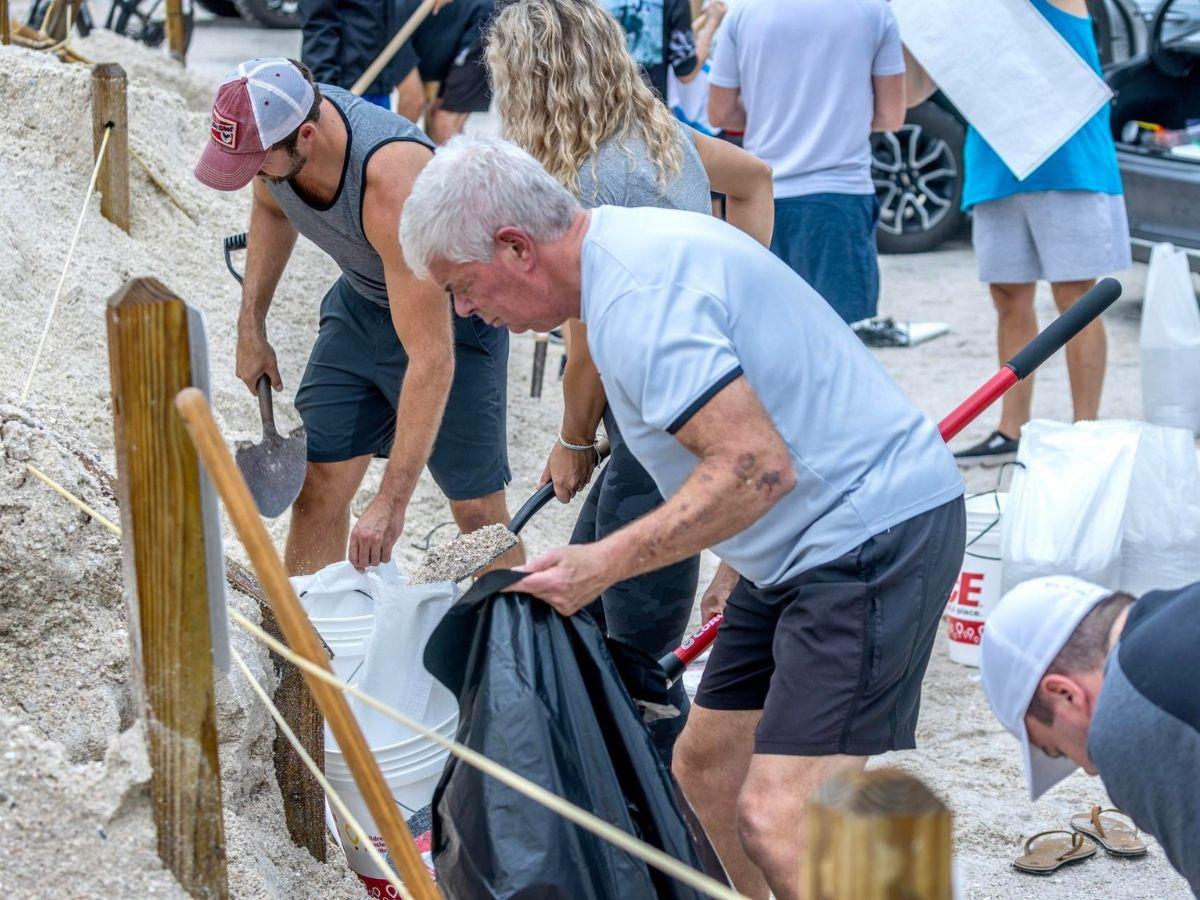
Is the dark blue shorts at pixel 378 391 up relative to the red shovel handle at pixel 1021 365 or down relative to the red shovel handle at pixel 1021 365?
down

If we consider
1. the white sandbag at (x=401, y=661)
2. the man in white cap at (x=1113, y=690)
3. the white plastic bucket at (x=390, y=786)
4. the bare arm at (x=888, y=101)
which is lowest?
the white plastic bucket at (x=390, y=786)

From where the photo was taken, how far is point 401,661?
2.74 meters

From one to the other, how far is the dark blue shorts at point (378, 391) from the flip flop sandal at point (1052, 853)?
155 centimetres

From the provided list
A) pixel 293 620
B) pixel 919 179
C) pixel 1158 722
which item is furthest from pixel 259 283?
pixel 919 179

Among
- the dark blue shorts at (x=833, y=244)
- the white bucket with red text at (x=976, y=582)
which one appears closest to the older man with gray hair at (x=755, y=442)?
the white bucket with red text at (x=976, y=582)

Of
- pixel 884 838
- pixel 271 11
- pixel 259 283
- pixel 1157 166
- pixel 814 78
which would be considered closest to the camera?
pixel 884 838

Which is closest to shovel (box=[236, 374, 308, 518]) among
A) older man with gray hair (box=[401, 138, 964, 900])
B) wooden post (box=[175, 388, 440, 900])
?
older man with gray hair (box=[401, 138, 964, 900])

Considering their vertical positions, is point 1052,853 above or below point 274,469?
below

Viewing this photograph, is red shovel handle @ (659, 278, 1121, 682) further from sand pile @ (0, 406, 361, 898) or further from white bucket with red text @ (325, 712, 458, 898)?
sand pile @ (0, 406, 361, 898)

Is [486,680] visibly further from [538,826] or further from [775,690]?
[775,690]

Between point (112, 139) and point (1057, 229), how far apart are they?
3350mm

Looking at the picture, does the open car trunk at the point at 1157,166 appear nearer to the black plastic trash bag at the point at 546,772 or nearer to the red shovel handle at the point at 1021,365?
the red shovel handle at the point at 1021,365

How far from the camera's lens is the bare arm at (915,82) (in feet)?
16.5

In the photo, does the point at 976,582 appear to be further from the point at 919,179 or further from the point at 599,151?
the point at 919,179
